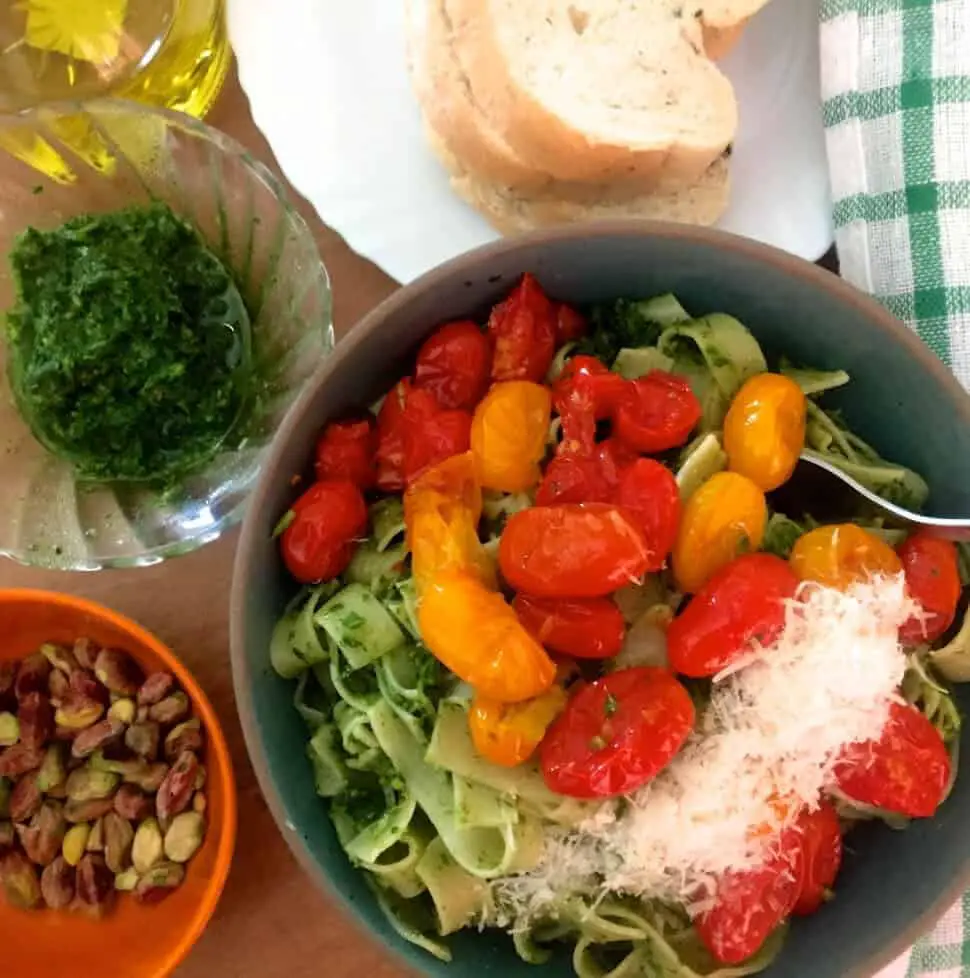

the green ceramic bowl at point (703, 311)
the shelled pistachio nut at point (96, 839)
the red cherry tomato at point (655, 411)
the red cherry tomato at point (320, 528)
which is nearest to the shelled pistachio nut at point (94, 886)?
the shelled pistachio nut at point (96, 839)

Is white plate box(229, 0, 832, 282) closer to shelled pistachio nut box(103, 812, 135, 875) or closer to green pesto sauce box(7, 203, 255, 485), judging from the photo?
green pesto sauce box(7, 203, 255, 485)

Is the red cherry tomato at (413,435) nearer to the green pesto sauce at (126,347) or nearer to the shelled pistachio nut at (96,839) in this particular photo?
the green pesto sauce at (126,347)

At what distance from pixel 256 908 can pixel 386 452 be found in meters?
0.56

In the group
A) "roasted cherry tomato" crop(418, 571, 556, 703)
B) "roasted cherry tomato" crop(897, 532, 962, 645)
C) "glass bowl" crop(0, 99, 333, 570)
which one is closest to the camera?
"roasted cherry tomato" crop(418, 571, 556, 703)

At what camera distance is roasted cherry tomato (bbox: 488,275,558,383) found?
1150mm

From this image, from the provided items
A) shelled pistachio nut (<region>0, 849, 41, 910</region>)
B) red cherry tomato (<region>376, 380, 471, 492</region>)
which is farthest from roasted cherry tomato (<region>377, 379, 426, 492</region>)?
shelled pistachio nut (<region>0, 849, 41, 910</region>)

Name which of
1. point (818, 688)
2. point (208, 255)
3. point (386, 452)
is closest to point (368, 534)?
point (386, 452)

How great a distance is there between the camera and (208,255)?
49.9 inches

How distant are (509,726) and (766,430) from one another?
0.37 m

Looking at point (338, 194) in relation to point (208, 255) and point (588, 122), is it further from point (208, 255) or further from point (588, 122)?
point (588, 122)

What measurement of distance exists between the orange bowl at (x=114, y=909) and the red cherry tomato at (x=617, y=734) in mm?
390

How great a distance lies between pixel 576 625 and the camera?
3.44 ft

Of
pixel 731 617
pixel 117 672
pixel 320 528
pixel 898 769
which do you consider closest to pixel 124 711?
pixel 117 672

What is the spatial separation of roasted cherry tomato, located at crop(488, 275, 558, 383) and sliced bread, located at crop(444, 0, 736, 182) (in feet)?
0.61
